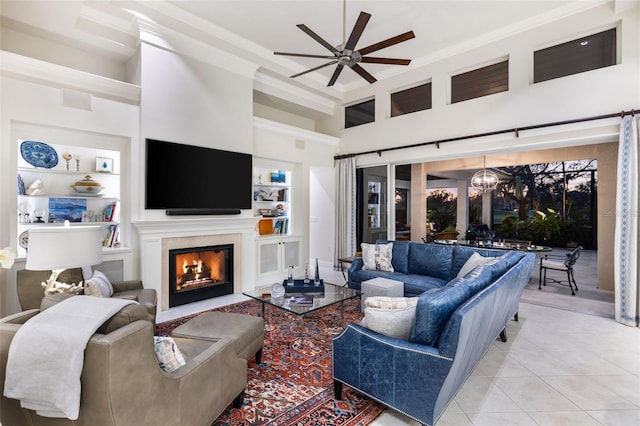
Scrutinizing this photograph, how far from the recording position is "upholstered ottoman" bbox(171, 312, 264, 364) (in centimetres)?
236

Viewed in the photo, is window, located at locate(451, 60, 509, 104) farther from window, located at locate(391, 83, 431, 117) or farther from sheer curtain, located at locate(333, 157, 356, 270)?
sheer curtain, located at locate(333, 157, 356, 270)

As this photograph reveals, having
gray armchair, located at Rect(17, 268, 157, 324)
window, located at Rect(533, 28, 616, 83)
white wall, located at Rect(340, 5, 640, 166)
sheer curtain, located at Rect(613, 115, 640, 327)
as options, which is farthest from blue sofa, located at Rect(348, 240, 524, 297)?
gray armchair, located at Rect(17, 268, 157, 324)

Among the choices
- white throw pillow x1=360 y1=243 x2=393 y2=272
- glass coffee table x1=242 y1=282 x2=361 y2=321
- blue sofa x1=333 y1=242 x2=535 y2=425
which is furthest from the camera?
white throw pillow x1=360 y1=243 x2=393 y2=272

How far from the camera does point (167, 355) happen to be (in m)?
1.63

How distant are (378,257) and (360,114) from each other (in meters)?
3.47

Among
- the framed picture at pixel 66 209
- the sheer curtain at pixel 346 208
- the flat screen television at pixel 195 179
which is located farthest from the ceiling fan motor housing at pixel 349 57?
the framed picture at pixel 66 209

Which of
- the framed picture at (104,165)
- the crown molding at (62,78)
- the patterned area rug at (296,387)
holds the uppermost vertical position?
the crown molding at (62,78)

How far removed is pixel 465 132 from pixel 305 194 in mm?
3080

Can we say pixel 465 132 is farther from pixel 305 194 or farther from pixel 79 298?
pixel 79 298

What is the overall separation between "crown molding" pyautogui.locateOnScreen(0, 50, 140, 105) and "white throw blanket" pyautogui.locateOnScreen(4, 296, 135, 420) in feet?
11.3

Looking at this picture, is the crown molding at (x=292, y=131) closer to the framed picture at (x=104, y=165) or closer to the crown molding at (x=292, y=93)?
the crown molding at (x=292, y=93)

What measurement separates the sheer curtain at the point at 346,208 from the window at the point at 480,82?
90.7 inches

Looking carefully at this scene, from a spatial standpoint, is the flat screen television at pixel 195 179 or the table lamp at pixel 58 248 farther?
the flat screen television at pixel 195 179

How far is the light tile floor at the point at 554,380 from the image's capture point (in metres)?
2.10
